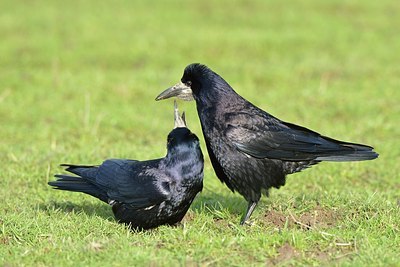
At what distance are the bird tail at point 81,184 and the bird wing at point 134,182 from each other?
8 cm

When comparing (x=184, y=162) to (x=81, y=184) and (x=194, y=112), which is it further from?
(x=194, y=112)

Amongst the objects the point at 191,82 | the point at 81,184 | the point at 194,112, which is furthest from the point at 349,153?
the point at 194,112

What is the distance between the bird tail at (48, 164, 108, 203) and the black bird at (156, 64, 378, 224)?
0.95 meters

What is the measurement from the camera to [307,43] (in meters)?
13.3

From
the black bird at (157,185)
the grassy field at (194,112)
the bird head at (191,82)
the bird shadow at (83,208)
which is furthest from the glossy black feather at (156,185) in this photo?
the bird head at (191,82)

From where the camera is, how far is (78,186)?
19.5ft

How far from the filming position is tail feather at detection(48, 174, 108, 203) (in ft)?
19.2

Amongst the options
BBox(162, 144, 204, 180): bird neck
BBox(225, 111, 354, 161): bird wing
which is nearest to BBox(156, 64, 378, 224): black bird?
BBox(225, 111, 354, 161): bird wing

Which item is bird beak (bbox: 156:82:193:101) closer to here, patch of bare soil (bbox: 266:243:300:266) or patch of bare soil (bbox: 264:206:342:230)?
patch of bare soil (bbox: 264:206:342:230)

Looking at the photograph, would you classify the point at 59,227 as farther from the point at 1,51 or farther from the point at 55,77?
the point at 1,51

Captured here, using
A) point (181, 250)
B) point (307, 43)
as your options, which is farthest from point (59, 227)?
point (307, 43)

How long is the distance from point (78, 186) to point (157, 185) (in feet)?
2.47

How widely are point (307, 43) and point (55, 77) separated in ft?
15.6

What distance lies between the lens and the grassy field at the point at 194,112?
488 cm
